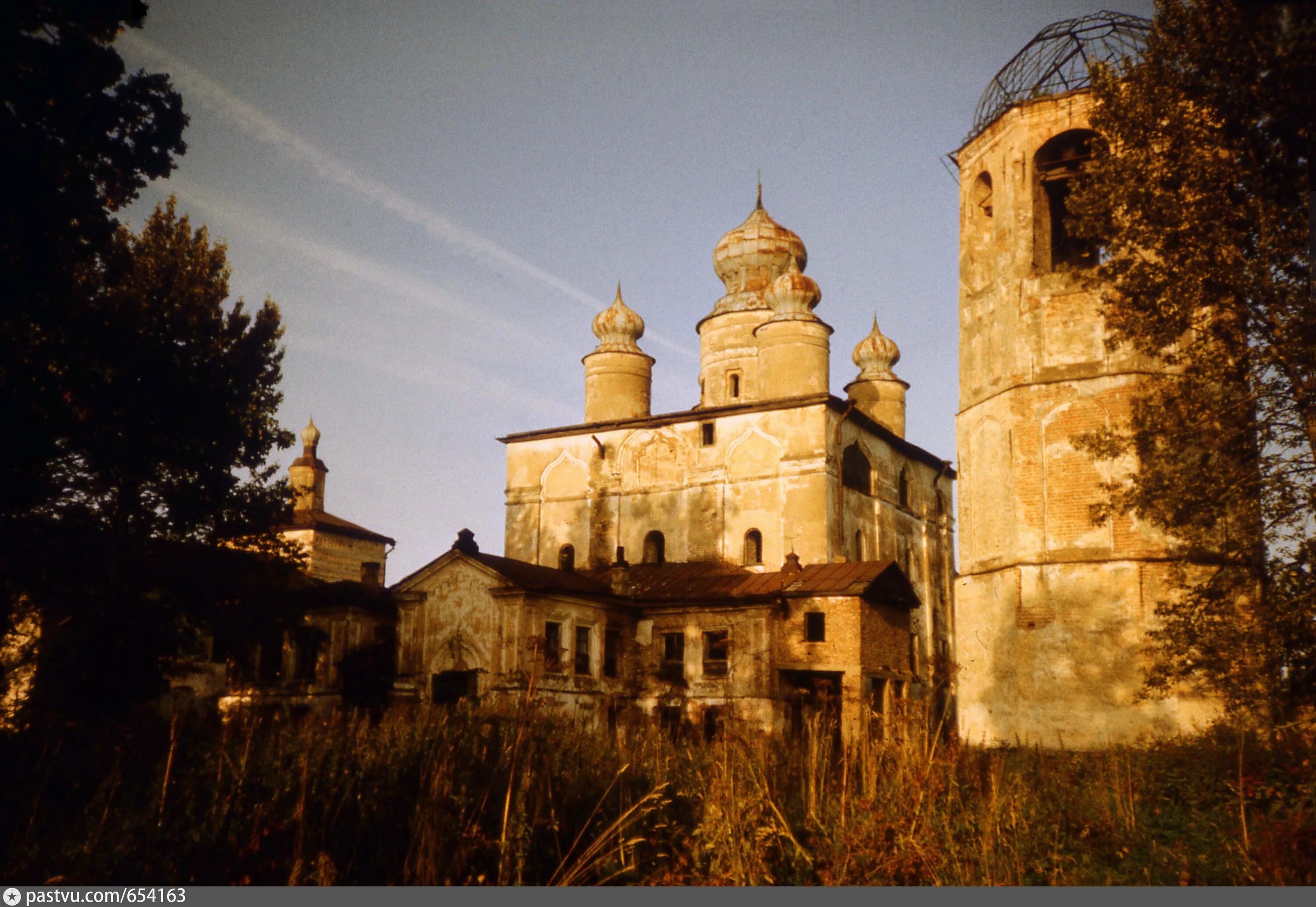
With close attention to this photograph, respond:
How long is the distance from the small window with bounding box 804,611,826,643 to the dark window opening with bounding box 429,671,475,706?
7.16m

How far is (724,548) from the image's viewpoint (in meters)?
28.8

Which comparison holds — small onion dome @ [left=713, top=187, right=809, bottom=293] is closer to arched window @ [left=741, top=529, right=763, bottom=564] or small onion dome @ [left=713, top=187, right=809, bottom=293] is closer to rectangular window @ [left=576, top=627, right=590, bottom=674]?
arched window @ [left=741, top=529, right=763, bottom=564]

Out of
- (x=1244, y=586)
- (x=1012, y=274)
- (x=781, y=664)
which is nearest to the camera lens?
(x=1244, y=586)

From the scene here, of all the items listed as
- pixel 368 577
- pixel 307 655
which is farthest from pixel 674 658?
pixel 368 577

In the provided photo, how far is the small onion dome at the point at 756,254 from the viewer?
35.6 m

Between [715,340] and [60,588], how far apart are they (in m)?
22.5

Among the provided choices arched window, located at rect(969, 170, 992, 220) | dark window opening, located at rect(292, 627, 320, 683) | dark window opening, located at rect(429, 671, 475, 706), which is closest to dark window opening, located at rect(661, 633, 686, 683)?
dark window opening, located at rect(429, 671, 475, 706)

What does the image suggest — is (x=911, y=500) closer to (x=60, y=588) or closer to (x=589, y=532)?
(x=589, y=532)

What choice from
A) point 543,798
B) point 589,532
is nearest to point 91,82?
point 543,798

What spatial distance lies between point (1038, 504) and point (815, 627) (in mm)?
7198

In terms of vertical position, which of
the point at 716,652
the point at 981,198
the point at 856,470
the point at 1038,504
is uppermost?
the point at 981,198

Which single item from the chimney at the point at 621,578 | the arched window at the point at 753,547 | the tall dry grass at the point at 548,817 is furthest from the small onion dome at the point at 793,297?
the tall dry grass at the point at 548,817

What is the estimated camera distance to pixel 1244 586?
14742 millimetres

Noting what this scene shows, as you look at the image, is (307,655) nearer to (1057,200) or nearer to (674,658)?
(674,658)
